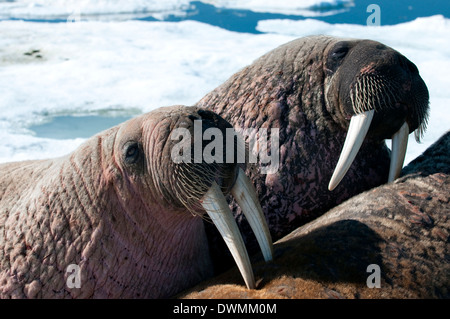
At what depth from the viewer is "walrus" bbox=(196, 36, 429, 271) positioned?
3.99 m

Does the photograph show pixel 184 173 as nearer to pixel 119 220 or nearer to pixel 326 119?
pixel 119 220

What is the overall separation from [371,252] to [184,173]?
1.18 meters

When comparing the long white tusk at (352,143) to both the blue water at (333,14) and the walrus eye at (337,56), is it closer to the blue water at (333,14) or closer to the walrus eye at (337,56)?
the walrus eye at (337,56)

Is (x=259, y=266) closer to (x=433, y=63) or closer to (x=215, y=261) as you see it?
(x=215, y=261)

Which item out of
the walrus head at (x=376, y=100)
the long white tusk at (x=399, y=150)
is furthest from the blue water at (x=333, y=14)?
the long white tusk at (x=399, y=150)

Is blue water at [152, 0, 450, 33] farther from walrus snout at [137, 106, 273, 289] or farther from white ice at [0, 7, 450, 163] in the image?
walrus snout at [137, 106, 273, 289]

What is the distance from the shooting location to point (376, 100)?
3928 millimetres

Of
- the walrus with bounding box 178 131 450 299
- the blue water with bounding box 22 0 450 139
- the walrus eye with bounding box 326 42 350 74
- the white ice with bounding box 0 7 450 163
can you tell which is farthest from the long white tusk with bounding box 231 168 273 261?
the blue water with bounding box 22 0 450 139

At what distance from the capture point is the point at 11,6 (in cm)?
1909

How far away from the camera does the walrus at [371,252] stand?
10.1 feet

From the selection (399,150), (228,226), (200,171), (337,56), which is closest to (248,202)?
(228,226)

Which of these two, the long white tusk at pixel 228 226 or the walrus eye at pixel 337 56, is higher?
the walrus eye at pixel 337 56
